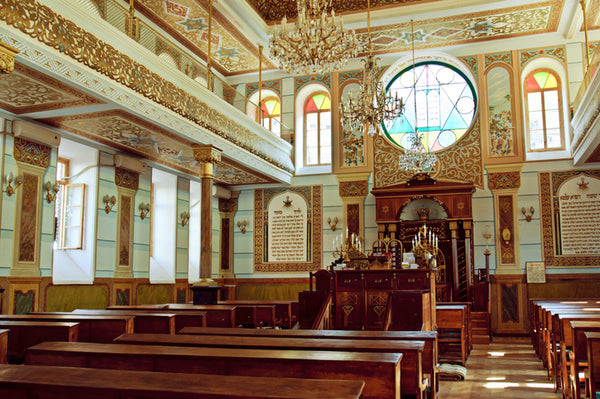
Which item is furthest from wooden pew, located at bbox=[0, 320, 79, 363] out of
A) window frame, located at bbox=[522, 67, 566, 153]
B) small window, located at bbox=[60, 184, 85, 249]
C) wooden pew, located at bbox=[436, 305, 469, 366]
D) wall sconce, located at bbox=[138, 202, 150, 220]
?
window frame, located at bbox=[522, 67, 566, 153]

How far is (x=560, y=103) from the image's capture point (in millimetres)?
13312

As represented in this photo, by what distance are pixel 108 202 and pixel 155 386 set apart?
9.41m

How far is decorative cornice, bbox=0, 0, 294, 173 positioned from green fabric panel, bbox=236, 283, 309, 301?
179 inches

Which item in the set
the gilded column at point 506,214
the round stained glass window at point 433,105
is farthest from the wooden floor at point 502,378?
the round stained glass window at point 433,105

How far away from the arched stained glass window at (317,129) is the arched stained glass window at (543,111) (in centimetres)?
520

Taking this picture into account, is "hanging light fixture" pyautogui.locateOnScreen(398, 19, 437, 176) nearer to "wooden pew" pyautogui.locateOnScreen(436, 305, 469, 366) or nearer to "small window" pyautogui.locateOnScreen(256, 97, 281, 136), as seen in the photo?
"small window" pyautogui.locateOnScreen(256, 97, 281, 136)

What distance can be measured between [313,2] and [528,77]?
7.67 metres

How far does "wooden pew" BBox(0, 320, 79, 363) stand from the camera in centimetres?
518

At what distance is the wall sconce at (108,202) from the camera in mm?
10789

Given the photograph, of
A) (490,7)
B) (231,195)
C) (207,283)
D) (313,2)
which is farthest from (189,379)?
(231,195)

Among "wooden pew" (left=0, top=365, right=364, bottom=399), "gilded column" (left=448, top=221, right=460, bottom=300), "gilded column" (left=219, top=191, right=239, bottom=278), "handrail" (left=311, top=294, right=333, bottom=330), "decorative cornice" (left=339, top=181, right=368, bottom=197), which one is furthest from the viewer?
"gilded column" (left=219, top=191, right=239, bottom=278)

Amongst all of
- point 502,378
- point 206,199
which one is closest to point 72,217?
point 206,199

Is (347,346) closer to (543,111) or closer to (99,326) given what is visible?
(99,326)

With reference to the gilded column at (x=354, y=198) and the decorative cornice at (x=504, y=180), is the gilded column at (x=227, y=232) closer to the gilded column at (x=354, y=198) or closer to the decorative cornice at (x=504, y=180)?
the gilded column at (x=354, y=198)
